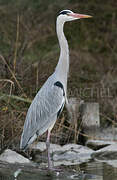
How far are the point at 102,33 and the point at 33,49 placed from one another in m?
2.57

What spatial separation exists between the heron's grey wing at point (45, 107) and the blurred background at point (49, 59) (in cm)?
51

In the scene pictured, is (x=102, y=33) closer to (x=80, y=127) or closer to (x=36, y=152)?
(x=80, y=127)

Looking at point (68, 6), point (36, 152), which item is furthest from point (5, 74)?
point (68, 6)

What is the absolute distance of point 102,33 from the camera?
43.7ft

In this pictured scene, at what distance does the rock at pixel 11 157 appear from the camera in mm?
6025

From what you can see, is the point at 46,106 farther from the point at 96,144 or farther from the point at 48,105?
the point at 96,144

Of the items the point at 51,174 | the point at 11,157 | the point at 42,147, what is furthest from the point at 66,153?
the point at 51,174

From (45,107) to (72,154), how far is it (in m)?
1.07

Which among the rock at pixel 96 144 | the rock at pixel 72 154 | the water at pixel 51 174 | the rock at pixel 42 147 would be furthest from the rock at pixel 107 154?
the water at pixel 51 174

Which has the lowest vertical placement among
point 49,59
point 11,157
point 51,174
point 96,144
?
point 96,144

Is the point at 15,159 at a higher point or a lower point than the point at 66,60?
lower

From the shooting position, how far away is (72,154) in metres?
6.77

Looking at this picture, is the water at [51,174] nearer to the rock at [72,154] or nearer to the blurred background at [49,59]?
the rock at [72,154]

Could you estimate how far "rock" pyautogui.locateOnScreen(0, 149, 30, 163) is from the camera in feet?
19.8
